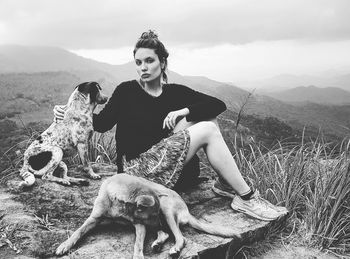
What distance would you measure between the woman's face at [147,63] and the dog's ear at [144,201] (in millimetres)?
1329

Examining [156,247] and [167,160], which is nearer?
[156,247]

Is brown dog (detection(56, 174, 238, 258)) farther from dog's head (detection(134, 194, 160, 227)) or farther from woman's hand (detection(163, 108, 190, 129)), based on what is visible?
woman's hand (detection(163, 108, 190, 129))

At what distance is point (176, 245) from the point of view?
9.25 ft

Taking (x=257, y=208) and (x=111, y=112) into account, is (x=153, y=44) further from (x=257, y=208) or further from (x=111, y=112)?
(x=257, y=208)

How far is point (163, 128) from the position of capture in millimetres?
3463

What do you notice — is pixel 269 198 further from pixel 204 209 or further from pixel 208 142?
pixel 208 142

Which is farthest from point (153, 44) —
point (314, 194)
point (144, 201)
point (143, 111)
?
point (314, 194)

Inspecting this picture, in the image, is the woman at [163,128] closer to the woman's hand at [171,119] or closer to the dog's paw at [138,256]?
the woman's hand at [171,119]

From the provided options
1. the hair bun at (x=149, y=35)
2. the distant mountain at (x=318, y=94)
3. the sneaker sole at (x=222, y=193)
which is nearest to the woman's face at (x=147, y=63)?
the hair bun at (x=149, y=35)

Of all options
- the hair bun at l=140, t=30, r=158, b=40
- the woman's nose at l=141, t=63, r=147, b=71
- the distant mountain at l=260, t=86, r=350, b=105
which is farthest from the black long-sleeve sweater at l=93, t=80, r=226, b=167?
the distant mountain at l=260, t=86, r=350, b=105

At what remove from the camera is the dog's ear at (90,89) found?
393cm

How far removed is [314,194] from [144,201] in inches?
85.4

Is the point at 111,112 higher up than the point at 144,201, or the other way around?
the point at 111,112

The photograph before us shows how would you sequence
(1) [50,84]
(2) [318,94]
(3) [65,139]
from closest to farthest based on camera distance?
(3) [65,139] < (1) [50,84] < (2) [318,94]
